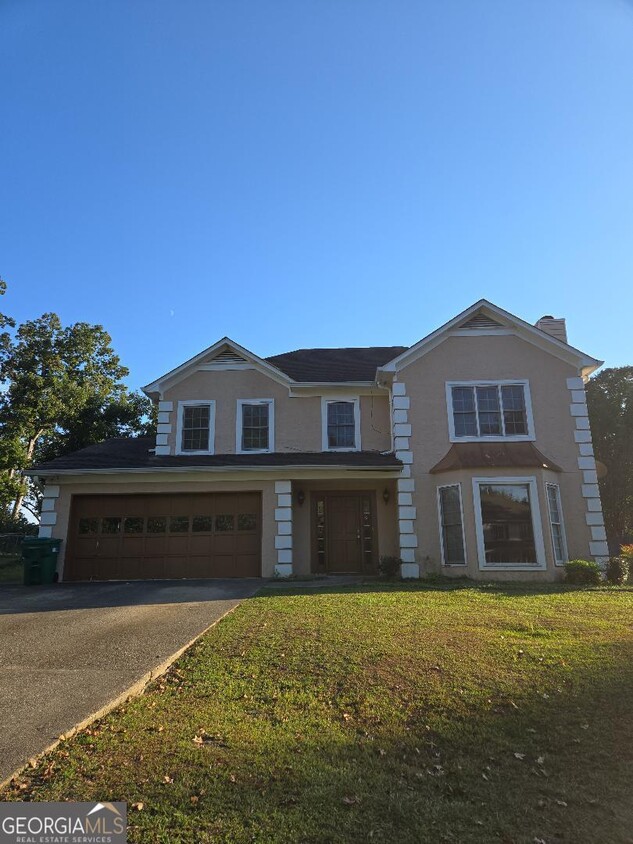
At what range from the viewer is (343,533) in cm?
1611

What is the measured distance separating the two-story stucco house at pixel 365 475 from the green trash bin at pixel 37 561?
0.63m

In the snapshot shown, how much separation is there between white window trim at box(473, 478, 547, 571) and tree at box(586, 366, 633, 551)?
20.0 metres

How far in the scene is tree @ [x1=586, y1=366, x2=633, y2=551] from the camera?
99.6ft

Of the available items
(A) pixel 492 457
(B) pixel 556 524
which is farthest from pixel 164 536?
(B) pixel 556 524

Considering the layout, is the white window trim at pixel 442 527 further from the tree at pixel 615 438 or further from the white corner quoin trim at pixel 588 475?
the tree at pixel 615 438

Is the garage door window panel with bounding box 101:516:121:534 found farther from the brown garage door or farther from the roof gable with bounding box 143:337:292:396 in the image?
the roof gable with bounding box 143:337:292:396

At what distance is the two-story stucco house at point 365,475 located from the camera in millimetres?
13906

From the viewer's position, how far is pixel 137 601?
10.6 m

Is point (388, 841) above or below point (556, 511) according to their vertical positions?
below

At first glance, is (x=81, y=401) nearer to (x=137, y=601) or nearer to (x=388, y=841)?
(x=137, y=601)

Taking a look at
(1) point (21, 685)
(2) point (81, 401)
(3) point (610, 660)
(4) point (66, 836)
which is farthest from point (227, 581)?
(2) point (81, 401)

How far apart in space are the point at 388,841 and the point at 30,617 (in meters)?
7.89

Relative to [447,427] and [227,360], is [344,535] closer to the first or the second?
[447,427]

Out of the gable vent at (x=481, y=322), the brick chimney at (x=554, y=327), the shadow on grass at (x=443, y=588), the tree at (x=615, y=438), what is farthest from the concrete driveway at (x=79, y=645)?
the tree at (x=615, y=438)
